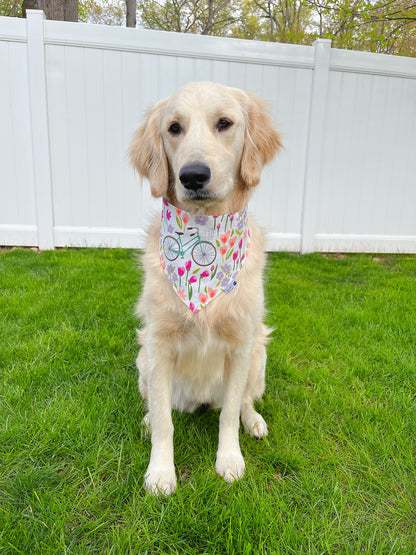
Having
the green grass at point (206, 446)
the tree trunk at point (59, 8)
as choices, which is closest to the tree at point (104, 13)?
the tree trunk at point (59, 8)

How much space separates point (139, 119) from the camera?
436cm

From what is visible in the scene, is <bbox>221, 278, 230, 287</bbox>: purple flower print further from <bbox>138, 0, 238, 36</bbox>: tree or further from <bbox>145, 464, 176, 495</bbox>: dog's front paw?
<bbox>138, 0, 238, 36</bbox>: tree

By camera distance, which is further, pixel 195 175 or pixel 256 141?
pixel 256 141

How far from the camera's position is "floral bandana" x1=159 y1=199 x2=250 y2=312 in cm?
163

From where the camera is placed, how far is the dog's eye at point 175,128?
1615mm

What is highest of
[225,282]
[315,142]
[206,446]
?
[315,142]

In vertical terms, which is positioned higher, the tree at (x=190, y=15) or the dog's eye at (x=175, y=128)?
the tree at (x=190, y=15)

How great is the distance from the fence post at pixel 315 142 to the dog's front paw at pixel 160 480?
414 cm

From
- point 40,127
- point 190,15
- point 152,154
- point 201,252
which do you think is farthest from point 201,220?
point 190,15

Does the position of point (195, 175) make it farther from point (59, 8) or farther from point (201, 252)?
point (59, 8)

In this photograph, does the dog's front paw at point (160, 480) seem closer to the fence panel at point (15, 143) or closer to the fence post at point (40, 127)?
the fence post at point (40, 127)

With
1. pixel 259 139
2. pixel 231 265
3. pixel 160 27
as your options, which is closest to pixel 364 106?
pixel 259 139

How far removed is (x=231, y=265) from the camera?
1.68 metres

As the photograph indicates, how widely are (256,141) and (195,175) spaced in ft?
1.65
